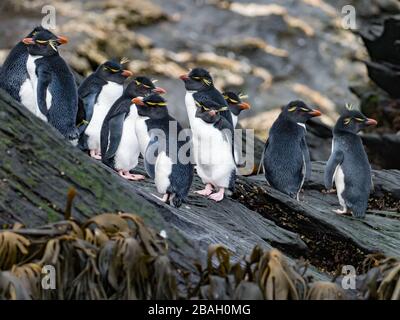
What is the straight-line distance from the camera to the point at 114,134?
779 centimetres

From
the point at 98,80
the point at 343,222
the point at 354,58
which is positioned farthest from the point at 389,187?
the point at 354,58

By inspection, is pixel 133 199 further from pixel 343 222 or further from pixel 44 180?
pixel 343 222

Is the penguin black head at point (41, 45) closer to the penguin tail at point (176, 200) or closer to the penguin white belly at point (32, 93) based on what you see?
the penguin white belly at point (32, 93)

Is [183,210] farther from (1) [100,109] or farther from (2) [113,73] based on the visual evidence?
(2) [113,73]

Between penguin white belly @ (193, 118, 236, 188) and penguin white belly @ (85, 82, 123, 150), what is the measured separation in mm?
1091

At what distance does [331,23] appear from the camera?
19797mm

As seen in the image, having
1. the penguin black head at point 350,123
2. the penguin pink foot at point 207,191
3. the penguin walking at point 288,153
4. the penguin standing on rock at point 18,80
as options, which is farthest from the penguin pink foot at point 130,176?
the penguin black head at point 350,123

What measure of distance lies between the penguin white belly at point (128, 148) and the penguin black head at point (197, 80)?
2.40 ft

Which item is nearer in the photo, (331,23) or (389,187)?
(389,187)

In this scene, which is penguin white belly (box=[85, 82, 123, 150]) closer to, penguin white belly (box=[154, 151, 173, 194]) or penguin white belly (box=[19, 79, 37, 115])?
penguin white belly (box=[19, 79, 37, 115])

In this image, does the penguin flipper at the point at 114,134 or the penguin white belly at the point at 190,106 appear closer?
the penguin flipper at the point at 114,134

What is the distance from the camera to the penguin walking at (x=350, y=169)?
834 cm

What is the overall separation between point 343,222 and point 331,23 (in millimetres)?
12272

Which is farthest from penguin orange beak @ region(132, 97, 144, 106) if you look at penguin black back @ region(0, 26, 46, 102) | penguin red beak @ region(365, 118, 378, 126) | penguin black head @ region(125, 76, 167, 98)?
penguin red beak @ region(365, 118, 378, 126)
